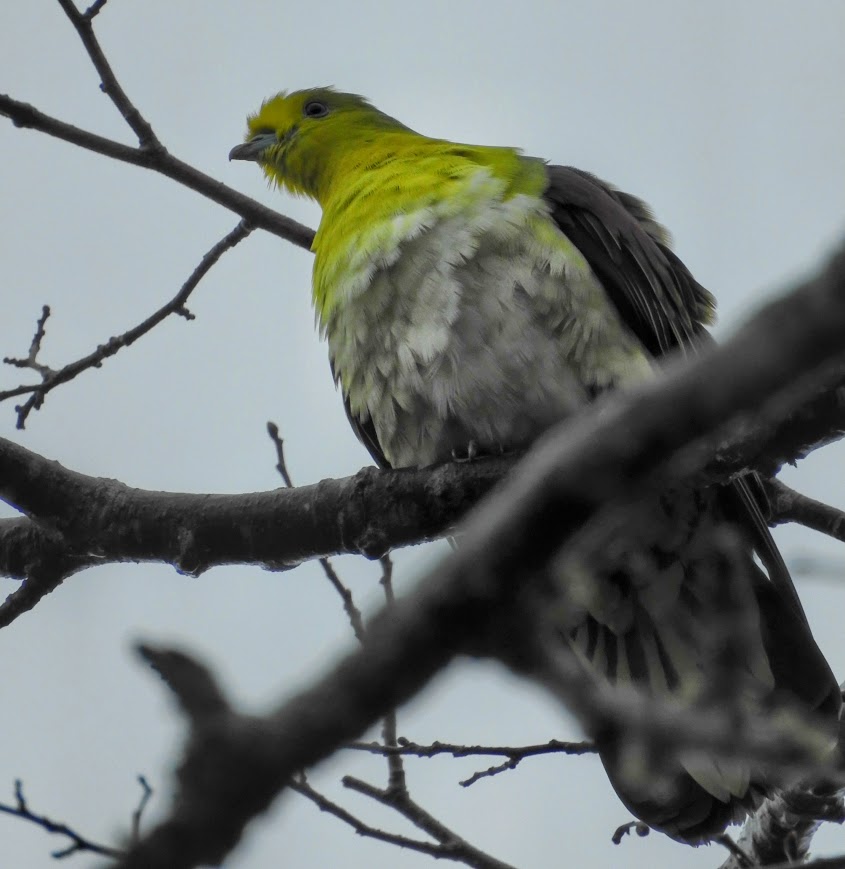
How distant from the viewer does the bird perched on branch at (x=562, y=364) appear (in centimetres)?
377

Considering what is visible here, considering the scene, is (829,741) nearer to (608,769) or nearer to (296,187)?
(608,769)

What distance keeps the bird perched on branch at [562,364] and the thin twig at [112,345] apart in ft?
1.37

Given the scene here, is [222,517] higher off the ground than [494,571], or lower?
higher

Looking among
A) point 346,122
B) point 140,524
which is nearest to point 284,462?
point 140,524

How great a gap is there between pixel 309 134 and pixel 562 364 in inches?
89.8

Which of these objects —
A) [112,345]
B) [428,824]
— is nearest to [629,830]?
[428,824]

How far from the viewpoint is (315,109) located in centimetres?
576

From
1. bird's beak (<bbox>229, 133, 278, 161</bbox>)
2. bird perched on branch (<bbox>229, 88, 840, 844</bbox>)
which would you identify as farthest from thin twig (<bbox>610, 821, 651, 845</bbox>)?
bird's beak (<bbox>229, 133, 278, 161</bbox>)

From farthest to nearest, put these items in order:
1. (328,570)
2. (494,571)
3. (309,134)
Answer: (309,134) < (328,570) < (494,571)

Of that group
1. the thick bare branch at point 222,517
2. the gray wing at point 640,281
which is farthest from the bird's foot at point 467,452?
the gray wing at point 640,281

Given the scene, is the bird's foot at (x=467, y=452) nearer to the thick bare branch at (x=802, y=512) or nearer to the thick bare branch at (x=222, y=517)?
the thick bare branch at (x=222, y=517)

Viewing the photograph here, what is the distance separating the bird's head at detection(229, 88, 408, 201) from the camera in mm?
5457

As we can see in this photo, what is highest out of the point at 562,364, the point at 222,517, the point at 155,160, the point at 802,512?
the point at 155,160

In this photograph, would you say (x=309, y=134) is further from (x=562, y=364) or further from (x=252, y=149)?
(x=562, y=364)
